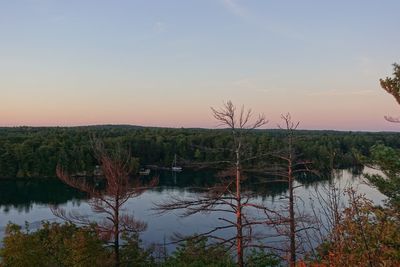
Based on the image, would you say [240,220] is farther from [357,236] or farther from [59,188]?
[59,188]

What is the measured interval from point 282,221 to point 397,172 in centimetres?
326

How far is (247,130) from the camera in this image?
32.7 feet

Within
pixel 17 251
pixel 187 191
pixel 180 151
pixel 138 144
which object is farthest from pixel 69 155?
pixel 17 251

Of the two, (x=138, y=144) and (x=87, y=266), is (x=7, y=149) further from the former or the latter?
(x=87, y=266)

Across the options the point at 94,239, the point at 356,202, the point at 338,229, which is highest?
the point at 356,202

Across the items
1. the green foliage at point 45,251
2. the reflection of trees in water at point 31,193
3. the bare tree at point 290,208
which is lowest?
the reflection of trees in water at point 31,193

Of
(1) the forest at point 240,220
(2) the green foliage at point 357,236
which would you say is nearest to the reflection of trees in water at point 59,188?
(1) the forest at point 240,220

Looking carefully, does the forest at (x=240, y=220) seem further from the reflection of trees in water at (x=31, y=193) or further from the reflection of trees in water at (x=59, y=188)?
the reflection of trees in water at (x=31, y=193)

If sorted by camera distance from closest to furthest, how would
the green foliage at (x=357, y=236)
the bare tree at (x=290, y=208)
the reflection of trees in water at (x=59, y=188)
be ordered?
the green foliage at (x=357, y=236) → the bare tree at (x=290, y=208) → the reflection of trees in water at (x=59, y=188)

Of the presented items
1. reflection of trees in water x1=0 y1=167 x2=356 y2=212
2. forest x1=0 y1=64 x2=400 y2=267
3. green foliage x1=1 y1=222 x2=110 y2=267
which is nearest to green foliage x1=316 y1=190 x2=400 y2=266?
forest x1=0 y1=64 x2=400 y2=267

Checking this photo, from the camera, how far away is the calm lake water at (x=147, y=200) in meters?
30.8

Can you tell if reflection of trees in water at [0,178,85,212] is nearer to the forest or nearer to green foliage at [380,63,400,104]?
the forest

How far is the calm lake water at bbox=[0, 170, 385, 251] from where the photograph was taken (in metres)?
30.8

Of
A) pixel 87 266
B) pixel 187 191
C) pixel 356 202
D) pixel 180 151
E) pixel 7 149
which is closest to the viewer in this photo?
pixel 356 202
